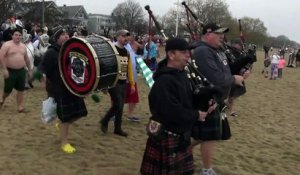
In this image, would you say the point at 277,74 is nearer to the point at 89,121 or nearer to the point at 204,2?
the point at 89,121

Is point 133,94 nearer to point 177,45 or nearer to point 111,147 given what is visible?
point 111,147

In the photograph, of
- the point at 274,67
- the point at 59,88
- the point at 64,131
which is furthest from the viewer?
the point at 274,67

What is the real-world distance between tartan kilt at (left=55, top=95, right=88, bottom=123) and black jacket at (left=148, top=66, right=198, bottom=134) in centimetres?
218

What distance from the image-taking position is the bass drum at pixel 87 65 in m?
4.98

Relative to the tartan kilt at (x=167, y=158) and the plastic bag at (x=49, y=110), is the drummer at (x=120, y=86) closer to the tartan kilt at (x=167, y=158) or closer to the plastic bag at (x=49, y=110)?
the plastic bag at (x=49, y=110)

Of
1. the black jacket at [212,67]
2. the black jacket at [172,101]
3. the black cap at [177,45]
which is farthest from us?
the black jacket at [212,67]

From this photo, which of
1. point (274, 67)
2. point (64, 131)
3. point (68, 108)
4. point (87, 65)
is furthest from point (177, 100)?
point (274, 67)

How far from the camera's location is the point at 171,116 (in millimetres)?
3584

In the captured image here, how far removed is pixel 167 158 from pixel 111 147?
2619 millimetres

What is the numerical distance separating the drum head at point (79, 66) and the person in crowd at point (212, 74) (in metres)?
1.18

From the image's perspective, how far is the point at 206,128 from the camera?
4617 mm

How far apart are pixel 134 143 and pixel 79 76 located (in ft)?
6.22

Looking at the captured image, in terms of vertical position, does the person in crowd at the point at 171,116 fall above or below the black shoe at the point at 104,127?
above

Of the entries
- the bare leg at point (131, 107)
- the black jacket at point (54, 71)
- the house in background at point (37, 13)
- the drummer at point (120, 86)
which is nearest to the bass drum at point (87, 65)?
the black jacket at point (54, 71)
